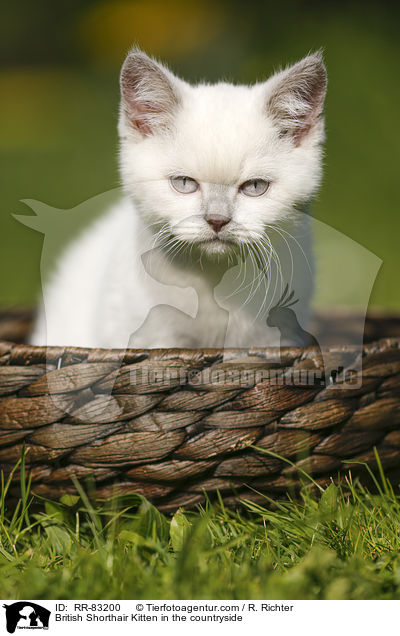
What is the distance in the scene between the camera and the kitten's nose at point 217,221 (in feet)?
3.18

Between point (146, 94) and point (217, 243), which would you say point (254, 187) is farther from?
point (146, 94)

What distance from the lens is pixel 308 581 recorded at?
0.70 meters

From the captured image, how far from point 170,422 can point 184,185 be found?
0.43 m

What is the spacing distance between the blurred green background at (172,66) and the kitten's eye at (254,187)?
0.19 meters

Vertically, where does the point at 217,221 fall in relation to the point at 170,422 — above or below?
above

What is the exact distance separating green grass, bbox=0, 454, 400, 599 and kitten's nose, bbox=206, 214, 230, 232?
46 centimetres

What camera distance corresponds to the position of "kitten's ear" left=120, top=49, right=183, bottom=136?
1021 millimetres

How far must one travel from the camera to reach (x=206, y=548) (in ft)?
2.58
